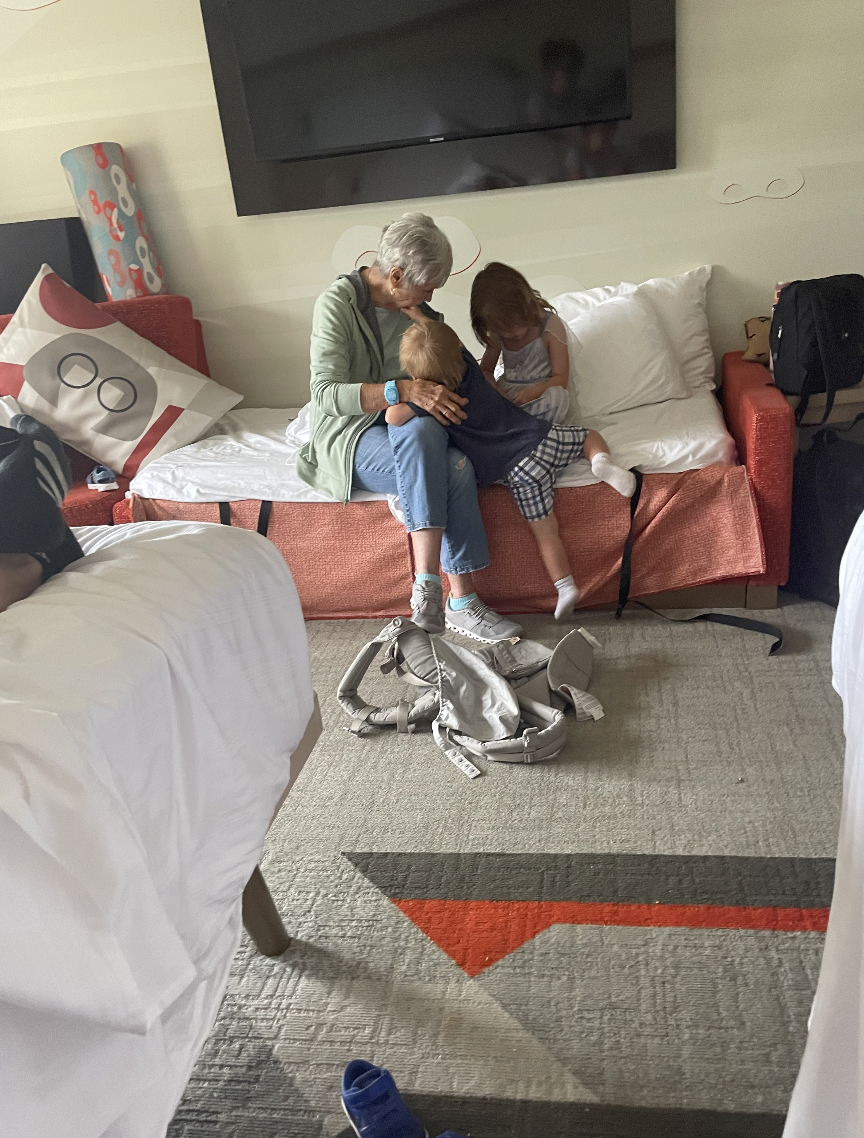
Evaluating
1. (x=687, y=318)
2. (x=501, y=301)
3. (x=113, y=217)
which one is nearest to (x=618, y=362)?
(x=687, y=318)

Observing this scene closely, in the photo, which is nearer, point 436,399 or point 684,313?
point 436,399

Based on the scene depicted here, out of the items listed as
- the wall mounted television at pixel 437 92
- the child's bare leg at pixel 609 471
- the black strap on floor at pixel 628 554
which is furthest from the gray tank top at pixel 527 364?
the wall mounted television at pixel 437 92

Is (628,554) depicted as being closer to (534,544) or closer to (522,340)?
(534,544)

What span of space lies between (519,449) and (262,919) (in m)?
1.35

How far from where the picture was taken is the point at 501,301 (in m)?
2.46

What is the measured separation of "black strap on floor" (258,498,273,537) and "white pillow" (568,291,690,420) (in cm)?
96

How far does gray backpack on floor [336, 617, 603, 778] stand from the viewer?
192 centimetres

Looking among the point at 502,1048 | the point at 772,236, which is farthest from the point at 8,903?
the point at 772,236

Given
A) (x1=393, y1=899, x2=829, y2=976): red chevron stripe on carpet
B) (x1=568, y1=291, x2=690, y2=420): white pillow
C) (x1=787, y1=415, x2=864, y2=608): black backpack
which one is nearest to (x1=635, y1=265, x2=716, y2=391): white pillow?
(x1=568, y1=291, x2=690, y2=420): white pillow

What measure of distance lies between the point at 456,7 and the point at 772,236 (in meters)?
1.17

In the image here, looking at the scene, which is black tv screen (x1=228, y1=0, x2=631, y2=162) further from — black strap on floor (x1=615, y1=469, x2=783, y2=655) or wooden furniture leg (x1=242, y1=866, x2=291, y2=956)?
wooden furniture leg (x1=242, y1=866, x2=291, y2=956)

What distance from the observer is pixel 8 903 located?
29.8 inches

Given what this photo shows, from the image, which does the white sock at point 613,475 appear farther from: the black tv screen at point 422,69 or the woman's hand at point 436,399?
the black tv screen at point 422,69

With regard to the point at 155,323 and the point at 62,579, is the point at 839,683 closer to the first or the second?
the point at 62,579
